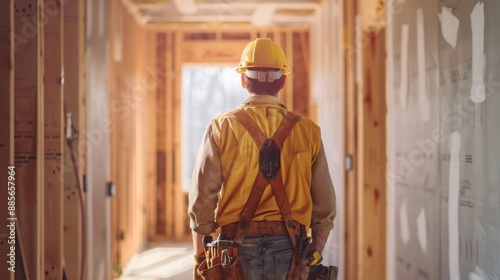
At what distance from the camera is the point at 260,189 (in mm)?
2379

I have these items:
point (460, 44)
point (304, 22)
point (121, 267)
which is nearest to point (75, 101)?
point (460, 44)

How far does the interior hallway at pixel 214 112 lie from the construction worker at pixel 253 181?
684 mm

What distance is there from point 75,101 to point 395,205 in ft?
7.10

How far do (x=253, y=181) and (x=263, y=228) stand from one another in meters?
0.19

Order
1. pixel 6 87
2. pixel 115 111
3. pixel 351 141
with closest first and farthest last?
1. pixel 6 87
2. pixel 351 141
3. pixel 115 111

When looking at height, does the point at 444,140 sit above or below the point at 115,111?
below

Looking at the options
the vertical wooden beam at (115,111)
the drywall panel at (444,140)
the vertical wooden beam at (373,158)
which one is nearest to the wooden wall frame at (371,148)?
the vertical wooden beam at (373,158)

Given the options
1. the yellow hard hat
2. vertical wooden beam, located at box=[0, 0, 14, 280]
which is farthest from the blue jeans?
vertical wooden beam, located at box=[0, 0, 14, 280]

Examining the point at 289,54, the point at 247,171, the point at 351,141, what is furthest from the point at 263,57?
the point at 289,54

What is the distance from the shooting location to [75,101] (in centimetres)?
394

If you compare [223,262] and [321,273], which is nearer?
[223,262]

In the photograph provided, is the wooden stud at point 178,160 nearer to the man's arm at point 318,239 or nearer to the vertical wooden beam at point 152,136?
the vertical wooden beam at point 152,136

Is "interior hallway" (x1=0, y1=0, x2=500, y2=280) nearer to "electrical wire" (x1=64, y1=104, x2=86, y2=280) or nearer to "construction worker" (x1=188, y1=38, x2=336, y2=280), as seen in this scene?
"electrical wire" (x1=64, y1=104, x2=86, y2=280)

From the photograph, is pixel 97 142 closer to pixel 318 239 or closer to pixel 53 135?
pixel 53 135
